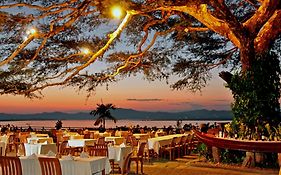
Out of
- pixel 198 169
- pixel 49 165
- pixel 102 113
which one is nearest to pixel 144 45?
pixel 198 169

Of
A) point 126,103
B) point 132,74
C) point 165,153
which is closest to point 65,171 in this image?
point 165,153

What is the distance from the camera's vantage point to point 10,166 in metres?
6.96

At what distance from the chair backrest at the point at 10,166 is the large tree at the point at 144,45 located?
3307mm

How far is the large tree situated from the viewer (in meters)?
10.8

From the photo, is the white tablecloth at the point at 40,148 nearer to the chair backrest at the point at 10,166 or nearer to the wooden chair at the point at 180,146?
the wooden chair at the point at 180,146

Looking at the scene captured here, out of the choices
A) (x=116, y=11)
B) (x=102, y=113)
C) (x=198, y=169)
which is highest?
(x=116, y=11)

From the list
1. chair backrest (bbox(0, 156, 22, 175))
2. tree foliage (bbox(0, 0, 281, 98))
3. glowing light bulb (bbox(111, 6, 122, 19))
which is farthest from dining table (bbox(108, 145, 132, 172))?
chair backrest (bbox(0, 156, 22, 175))

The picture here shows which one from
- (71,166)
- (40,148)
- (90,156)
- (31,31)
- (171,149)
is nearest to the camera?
(71,166)

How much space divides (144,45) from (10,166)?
8.75 meters

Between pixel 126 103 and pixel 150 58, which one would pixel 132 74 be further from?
pixel 126 103

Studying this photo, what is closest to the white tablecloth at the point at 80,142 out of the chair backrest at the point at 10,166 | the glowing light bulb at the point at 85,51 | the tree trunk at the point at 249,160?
the glowing light bulb at the point at 85,51

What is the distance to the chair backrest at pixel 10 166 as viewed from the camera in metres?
6.92

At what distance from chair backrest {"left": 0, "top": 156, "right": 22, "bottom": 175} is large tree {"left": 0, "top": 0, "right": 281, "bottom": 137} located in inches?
130

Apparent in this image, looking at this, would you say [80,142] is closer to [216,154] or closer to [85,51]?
[85,51]
